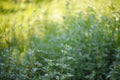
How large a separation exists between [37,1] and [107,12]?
2.68 metres

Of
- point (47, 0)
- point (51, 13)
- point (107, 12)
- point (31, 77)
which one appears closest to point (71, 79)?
point (31, 77)

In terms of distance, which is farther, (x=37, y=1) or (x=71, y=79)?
(x=37, y=1)

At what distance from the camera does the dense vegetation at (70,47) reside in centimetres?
320

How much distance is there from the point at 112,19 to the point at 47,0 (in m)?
2.68

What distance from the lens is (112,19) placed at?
3.58 metres

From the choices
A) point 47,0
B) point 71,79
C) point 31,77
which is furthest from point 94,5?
point 47,0

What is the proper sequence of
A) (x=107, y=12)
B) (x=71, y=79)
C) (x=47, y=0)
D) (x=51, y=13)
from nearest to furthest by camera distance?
(x=71, y=79) < (x=107, y=12) < (x=51, y=13) < (x=47, y=0)

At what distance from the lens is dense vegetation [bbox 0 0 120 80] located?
10.5 ft

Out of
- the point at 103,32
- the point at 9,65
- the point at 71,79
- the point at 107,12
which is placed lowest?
the point at 71,79

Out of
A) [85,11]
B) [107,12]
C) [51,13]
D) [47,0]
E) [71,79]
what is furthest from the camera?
[47,0]

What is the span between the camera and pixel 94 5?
156 inches

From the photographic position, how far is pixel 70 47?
3191 mm

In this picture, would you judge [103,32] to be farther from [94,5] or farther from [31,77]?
[31,77]

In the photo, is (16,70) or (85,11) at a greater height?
(85,11)
